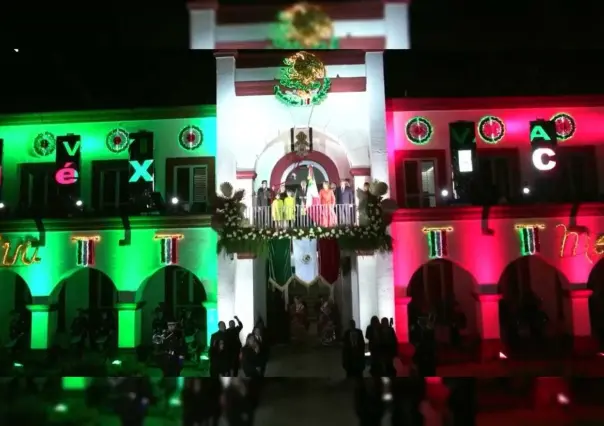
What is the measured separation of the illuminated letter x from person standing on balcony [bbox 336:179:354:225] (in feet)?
20.8

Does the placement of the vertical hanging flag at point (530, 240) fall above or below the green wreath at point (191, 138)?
below

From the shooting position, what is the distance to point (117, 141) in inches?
732

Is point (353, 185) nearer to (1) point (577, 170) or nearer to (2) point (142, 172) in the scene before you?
(2) point (142, 172)

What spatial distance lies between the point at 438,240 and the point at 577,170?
5643 mm

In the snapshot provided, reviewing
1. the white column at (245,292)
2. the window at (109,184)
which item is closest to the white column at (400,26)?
the white column at (245,292)

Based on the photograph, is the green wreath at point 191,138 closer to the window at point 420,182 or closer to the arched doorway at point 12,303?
the window at point 420,182

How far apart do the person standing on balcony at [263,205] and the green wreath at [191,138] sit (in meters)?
3.47

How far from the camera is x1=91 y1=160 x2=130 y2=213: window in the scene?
18.7 m

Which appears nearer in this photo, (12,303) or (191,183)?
(191,183)

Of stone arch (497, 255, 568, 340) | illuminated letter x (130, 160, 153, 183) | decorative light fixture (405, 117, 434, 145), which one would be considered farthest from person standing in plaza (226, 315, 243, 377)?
stone arch (497, 255, 568, 340)

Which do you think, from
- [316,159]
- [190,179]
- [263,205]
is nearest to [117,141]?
[190,179]

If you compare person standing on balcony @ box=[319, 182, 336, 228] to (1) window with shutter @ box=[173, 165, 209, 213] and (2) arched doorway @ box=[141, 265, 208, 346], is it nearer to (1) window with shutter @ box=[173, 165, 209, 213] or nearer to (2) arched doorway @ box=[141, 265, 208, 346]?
(1) window with shutter @ box=[173, 165, 209, 213]

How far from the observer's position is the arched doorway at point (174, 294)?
19484 mm

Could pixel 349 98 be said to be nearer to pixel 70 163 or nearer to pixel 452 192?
pixel 452 192
